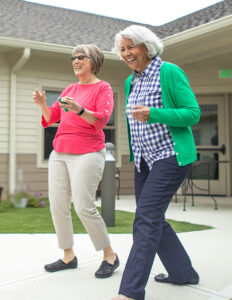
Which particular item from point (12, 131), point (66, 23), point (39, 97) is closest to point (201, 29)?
point (12, 131)

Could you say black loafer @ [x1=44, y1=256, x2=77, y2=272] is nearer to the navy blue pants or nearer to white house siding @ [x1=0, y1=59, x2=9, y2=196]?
the navy blue pants

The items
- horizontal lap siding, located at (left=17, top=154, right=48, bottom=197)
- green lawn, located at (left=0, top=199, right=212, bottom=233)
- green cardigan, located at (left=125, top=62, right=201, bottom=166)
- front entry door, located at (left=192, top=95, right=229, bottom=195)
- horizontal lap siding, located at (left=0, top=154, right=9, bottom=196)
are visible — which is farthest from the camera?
front entry door, located at (left=192, top=95, right=229, bottom=195)

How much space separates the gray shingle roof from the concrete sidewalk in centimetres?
445

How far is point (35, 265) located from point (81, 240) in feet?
3.00

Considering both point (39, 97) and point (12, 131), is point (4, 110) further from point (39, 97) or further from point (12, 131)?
point (39, 97)

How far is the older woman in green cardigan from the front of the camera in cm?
186

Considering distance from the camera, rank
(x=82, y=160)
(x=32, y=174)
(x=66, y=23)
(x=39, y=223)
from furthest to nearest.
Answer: (x=66, y=23), (x=32, y=174), (x=39, y=223), (x=82, y=160)

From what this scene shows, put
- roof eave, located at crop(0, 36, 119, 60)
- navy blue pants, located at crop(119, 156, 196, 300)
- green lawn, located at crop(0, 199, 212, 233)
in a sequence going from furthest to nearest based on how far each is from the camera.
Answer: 1. roof eave, located at crop(0, 36, 119, 60)
2. green lawn, located at crop(0, 199, 212, 233)
3. navy blue pants, located at crop(119, 156, 196, 300)

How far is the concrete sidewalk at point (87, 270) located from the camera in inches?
83.6

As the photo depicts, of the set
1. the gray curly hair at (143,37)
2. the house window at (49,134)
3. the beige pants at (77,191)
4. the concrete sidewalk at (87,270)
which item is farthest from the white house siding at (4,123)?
the gray curly hair at (143,37)

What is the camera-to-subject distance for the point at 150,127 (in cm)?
207

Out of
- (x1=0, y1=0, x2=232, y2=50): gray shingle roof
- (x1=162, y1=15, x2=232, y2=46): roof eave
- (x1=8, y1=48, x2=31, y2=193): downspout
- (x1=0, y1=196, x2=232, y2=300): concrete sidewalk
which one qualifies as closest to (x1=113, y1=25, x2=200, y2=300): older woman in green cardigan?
(x1=0, y1=196, x2=232, y2=300): concrete sidewalk

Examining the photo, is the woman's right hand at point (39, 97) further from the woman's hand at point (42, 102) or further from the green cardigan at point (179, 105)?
the green cardigan at point (179, 105)

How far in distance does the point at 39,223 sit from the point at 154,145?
3059 millimetres
